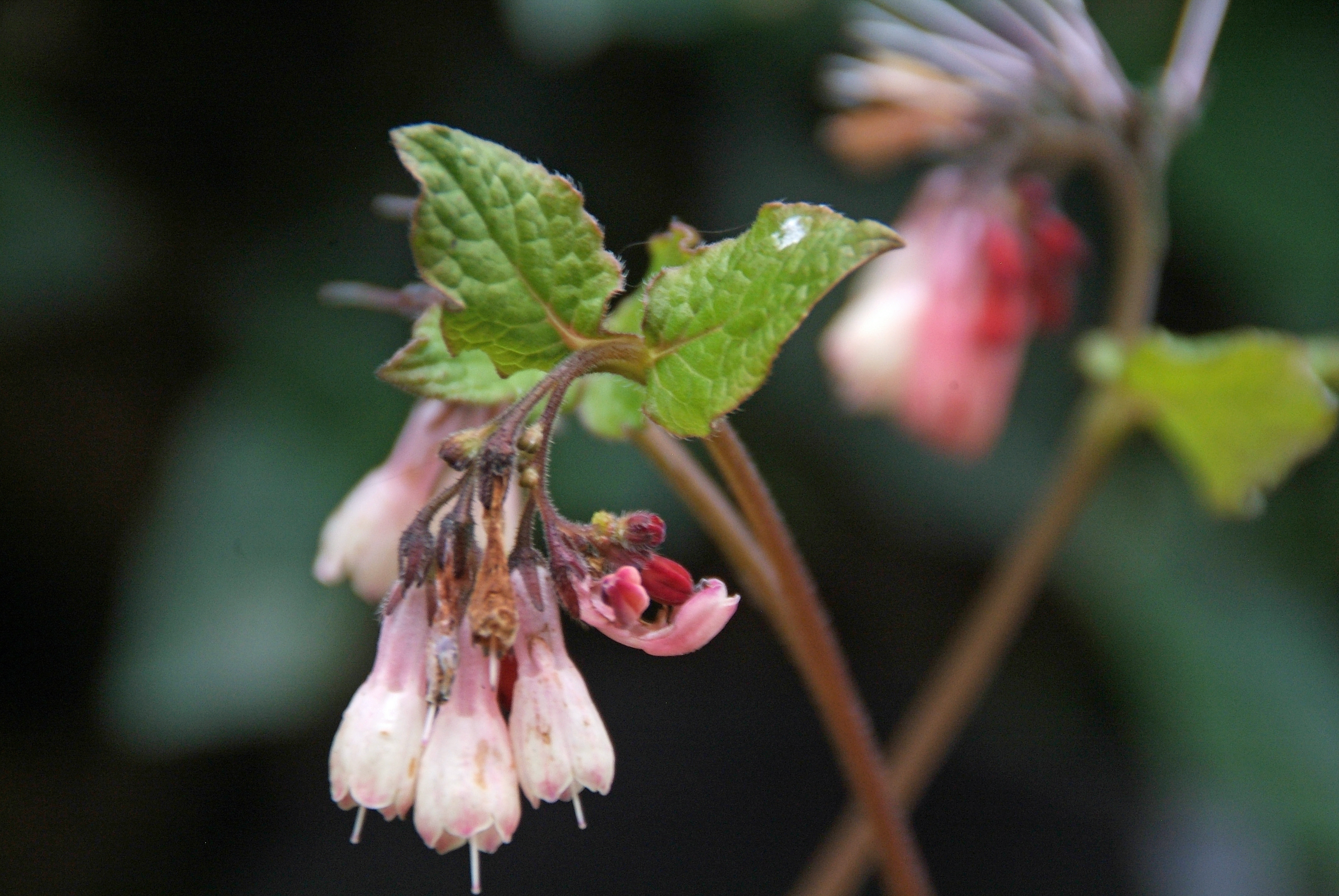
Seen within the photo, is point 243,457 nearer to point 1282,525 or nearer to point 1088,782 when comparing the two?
point 1088,782

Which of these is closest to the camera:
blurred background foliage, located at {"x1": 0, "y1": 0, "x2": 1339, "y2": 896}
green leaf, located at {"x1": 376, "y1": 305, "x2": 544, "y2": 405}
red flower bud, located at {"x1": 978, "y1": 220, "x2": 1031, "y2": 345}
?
green leaf, located at {"x1": 376, "y1": 305, "x2": 544, "y2": 405}

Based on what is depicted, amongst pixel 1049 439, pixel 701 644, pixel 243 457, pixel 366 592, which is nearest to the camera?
pixel 701 644

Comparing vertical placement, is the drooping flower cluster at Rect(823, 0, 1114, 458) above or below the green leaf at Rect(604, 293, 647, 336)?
below

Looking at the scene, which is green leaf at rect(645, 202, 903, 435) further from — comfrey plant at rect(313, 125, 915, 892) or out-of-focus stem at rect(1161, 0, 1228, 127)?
out-of-focus stem at rect(1161, 0, 1228, 127)

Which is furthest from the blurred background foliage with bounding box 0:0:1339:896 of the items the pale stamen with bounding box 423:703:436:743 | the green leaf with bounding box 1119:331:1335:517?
the pale stamen with bounding box 423:703:436:743

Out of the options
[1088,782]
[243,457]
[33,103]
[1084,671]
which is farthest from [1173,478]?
[33,103]

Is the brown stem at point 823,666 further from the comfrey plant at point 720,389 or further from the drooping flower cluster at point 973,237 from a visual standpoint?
the drooping flower cluster at point 973,237

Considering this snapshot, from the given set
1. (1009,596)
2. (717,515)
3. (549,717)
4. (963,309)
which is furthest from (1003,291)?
(549,717)
